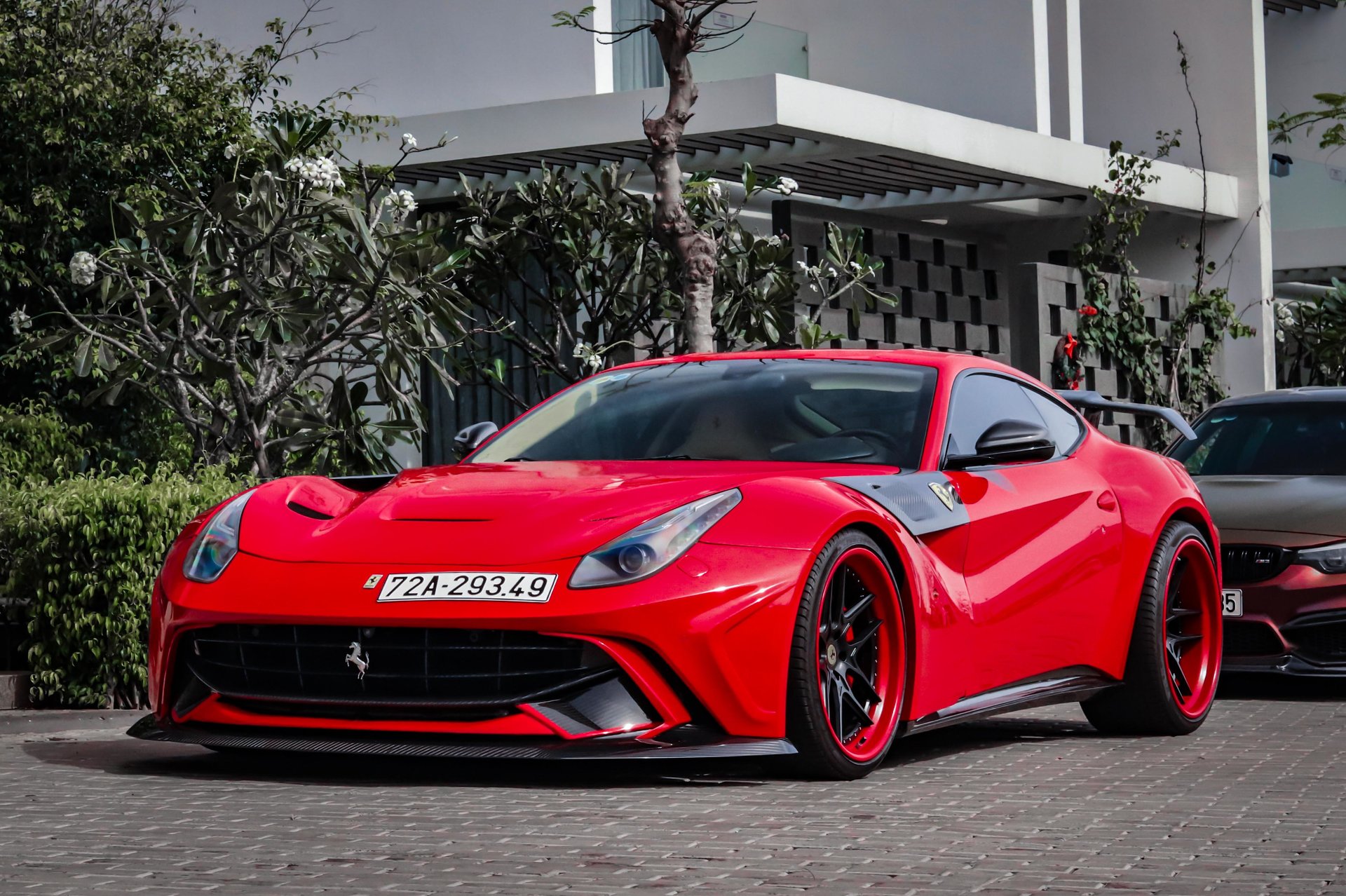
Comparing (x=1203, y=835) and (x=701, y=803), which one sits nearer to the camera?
(x=1203, y=835)

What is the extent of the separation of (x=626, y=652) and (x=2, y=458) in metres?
7.41

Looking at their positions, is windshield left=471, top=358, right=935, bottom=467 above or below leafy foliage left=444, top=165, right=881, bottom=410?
below

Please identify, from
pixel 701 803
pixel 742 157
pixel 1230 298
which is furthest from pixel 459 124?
pixel 701 803

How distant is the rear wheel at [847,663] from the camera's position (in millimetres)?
5430

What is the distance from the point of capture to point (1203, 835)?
4844 mm

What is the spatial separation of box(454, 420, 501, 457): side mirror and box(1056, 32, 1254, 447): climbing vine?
10.8 meters

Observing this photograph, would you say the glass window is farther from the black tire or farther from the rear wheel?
the rear wheel

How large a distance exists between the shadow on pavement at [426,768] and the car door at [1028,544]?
0.44 metres

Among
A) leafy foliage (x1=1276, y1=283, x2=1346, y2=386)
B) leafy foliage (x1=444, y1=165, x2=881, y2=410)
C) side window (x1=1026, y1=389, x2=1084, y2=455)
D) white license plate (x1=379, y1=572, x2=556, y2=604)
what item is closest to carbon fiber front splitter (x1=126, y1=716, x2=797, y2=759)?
white license plate (x1=379, y1=572, x2=556, y2=604)

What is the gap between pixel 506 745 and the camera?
5289 mm

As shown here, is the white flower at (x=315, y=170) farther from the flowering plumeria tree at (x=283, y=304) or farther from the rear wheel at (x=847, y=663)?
the rear wheel at (x=847, y=663)

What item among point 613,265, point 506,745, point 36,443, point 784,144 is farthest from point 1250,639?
point 36,443

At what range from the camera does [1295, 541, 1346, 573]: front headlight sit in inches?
348

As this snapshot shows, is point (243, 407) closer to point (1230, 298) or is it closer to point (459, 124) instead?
point (459, 124)
